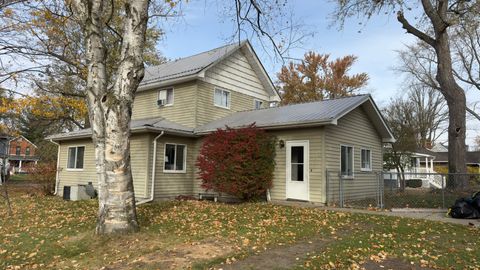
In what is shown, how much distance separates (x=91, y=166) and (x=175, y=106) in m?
5.01

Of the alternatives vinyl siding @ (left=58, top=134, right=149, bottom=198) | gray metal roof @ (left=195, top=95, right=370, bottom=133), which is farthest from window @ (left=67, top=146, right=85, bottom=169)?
gray metal roof @ (left=195, top=95, right=370, bottom=133)

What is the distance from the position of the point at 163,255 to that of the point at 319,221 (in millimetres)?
4513

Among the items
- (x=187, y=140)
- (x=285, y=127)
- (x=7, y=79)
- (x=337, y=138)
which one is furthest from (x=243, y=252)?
(x=7, y=79)

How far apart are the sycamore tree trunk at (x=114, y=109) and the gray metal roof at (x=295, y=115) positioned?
6.44m

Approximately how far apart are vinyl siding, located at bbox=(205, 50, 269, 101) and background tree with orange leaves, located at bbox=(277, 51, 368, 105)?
50.7 ft

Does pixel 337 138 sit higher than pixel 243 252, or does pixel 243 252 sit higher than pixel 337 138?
pixel 337 138

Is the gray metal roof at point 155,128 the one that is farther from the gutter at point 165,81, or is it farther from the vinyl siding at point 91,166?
the gutter at point 165,81

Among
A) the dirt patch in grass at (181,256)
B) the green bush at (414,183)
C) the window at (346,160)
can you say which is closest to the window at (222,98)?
the window at (346,160)

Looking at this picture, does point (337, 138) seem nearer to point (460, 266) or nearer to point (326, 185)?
point (326, 185)

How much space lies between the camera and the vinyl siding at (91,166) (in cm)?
1389

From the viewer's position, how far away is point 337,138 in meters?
13.2

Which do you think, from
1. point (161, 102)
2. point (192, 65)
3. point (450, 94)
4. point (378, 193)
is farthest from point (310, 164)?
point (161, 102)

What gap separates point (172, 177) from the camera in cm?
1470

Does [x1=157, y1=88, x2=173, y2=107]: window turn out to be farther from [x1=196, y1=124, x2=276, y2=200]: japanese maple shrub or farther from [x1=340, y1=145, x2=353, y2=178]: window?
[x1=340, y1=145, x2=353, y2=178]: window
